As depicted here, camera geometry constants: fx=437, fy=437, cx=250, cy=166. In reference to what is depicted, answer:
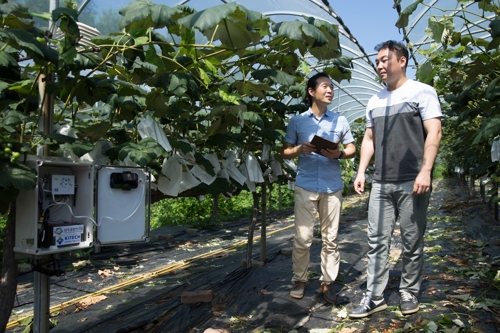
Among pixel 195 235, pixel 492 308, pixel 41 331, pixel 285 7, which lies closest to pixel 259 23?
pixel 41 331

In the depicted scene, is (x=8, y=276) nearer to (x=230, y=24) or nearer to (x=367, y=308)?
(x=230, y=24)

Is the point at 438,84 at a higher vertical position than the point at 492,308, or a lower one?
higher

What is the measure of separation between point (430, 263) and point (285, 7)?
18.2 feet

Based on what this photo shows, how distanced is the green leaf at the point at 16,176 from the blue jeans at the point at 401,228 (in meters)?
1.78

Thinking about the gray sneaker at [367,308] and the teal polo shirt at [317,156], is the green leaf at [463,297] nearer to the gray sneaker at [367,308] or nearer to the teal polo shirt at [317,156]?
the gray sneaker at [367,308]

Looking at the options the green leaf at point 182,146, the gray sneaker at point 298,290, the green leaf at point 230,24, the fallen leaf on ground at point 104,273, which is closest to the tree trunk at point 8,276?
the green leaf at point 182,146

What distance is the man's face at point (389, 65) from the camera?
7.99 ft

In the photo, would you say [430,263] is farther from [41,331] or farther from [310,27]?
[41,331]

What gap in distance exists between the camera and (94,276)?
443 centimetres

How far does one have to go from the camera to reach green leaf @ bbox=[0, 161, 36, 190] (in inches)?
59.7

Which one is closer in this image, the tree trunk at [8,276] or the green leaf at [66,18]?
the green leaf at [66,18]

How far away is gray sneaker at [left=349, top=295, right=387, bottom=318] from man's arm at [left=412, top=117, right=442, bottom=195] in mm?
706

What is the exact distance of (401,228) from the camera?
2.45 metres

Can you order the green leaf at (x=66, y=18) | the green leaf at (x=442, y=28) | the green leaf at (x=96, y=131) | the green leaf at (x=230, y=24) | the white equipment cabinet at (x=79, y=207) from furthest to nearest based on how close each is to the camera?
1. the green leaf at (x=442, y=28)
2. the green leaf at (x=96, y=131)
3. the green leaf at (x=230, y=24)
4. the white equipment cabinet at (x=79, y=207)
5. the green leaf at (x=66, y=18)
